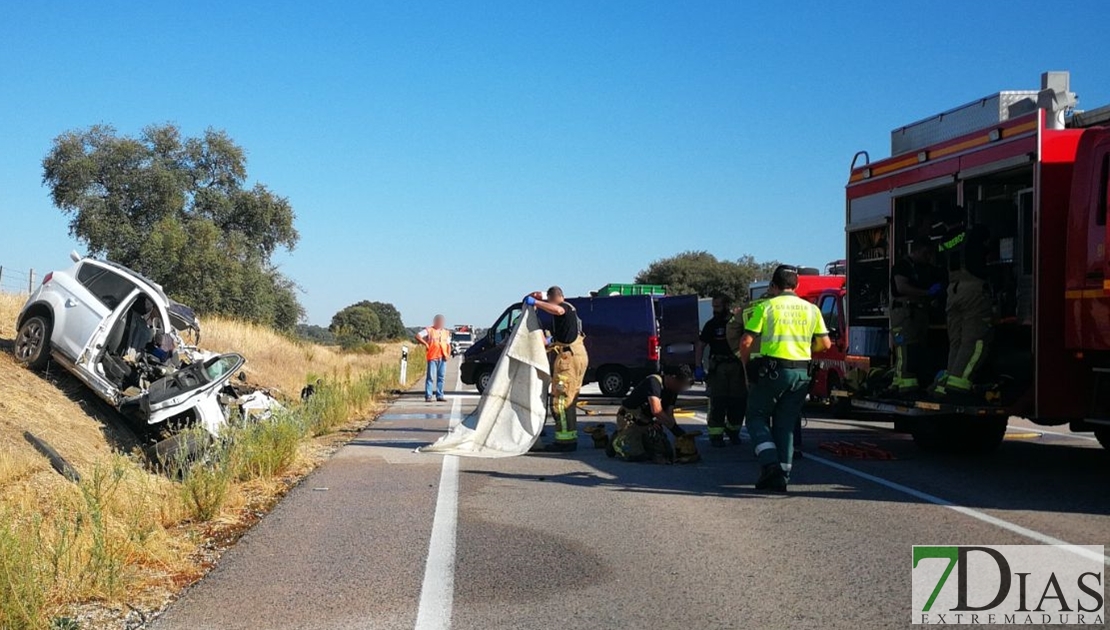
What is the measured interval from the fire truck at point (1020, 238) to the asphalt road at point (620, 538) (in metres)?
0.70

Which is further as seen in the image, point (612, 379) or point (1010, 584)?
point (612, 379)

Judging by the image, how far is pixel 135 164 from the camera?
36781 millimetres

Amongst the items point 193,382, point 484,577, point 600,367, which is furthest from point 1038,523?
point 600,367

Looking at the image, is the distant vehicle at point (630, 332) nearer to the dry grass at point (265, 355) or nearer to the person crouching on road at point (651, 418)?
the dry grass at point (265, 355)

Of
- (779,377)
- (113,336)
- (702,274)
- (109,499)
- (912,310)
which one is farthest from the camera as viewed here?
(702,274)

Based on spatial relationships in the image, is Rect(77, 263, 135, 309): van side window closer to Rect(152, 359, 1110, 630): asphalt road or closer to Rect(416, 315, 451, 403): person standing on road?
Rect(152, 359, 1110, 630): asphalt road

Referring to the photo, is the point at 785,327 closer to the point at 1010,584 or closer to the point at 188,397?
the point at 1010,584

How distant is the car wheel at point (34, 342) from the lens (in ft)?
43.5

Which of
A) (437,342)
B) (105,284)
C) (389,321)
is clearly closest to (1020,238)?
(105,284)

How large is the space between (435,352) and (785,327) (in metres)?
13.6

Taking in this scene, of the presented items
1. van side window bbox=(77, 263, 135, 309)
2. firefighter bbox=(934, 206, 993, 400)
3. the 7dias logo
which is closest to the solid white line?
the 7dias logo

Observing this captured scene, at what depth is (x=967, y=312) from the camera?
9.66 metres

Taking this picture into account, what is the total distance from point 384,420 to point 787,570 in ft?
37.8

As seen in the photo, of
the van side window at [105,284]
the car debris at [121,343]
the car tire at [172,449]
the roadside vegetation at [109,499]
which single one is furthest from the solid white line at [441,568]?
the van side window at [105,284]
